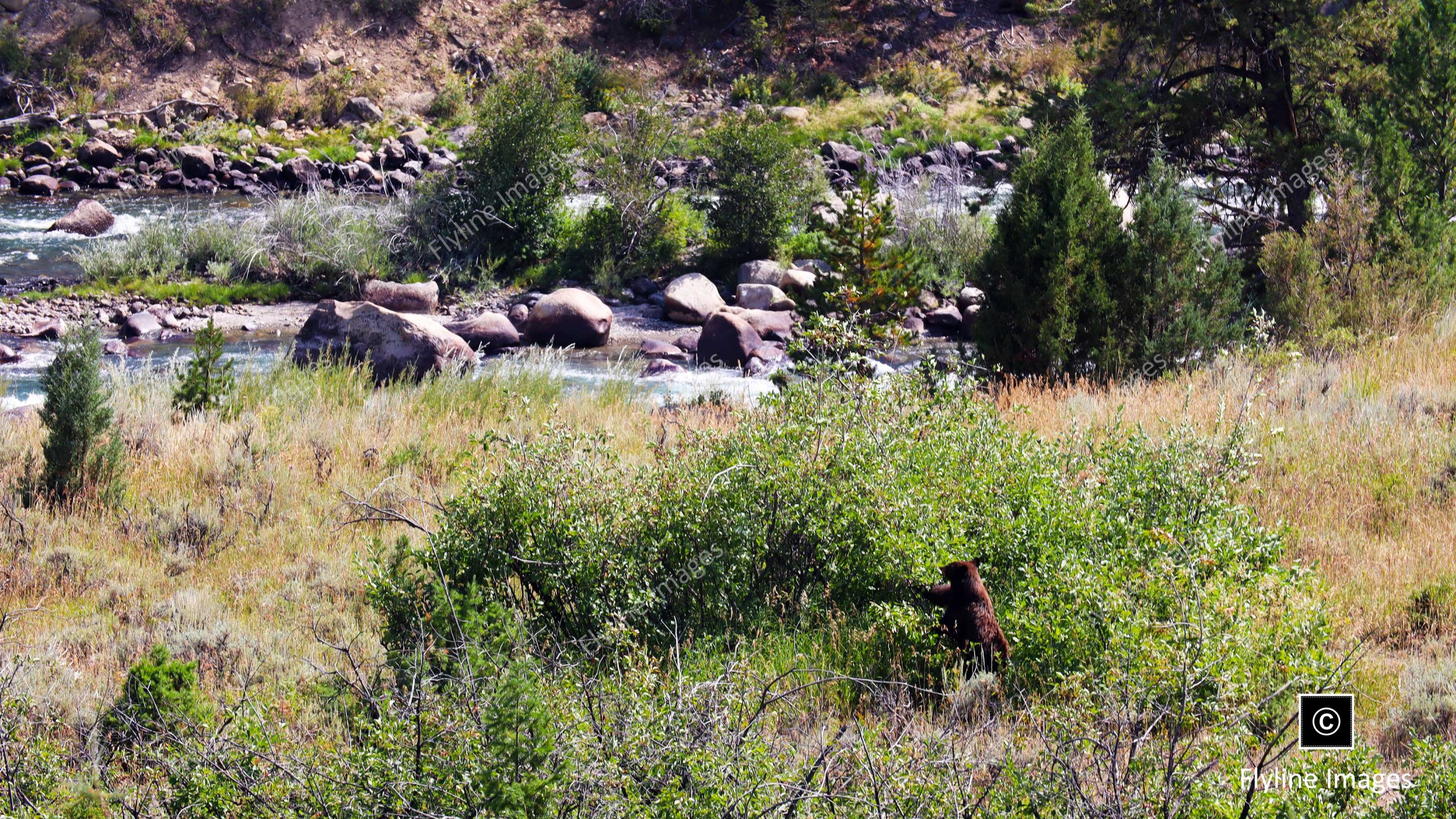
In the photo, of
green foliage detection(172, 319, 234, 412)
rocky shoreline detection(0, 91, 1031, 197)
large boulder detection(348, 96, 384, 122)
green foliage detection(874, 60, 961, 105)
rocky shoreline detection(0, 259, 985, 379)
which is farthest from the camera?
green foliage detection(874, 60, 961, 105)

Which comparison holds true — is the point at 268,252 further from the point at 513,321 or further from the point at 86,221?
the point at 513,321

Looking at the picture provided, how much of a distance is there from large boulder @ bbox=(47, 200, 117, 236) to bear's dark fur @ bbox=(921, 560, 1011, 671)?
1927 cm

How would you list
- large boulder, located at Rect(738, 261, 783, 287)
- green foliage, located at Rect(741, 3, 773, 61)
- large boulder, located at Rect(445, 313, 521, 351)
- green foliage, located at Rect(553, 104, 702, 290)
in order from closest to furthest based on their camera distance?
large boulder, located at Rect(445, 313, 521, 351) → large boulder, located at Rect(738, 261, 783, 287) → green foliage, located at Rect(553, 104, 702, 290) → green foliage, located at Rect(741, 3, 773, 61)

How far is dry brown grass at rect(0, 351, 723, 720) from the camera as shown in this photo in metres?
4.83

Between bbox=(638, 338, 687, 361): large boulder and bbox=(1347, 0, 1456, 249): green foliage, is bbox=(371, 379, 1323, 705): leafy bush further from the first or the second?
bbox=(638, 338, 687, 361): large boulder

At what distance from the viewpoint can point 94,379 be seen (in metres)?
6.86

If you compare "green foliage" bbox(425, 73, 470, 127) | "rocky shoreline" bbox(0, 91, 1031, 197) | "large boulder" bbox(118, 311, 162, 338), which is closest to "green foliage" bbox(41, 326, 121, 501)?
"large boulder" bbox(118, 311, 162, 338)

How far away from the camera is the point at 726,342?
14289 mm

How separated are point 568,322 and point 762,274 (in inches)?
140

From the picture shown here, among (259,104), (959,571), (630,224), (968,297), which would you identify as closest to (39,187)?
(259,104)

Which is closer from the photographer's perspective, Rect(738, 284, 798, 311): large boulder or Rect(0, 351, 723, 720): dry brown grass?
Rect(0, 351, 723, 720): dry brown grass

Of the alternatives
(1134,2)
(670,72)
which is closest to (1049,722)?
(1134,2)

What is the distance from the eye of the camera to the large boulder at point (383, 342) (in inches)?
477

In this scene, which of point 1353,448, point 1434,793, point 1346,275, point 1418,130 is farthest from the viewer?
point 1418,130
